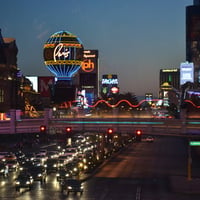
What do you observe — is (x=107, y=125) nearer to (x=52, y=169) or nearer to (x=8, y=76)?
(x=52, y=169)

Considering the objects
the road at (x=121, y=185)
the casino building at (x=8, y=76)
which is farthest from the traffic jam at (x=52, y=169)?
the casino building at (x=8, y=76)

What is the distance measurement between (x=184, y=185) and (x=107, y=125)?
9720 millimetres

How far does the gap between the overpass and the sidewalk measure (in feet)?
16.2

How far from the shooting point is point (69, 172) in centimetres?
6147

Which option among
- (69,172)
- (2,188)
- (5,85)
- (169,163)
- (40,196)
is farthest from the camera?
(5,85)

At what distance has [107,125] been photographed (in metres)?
63.2

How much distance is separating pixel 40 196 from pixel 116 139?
95.8 m

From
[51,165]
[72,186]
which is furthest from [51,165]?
[72,186]

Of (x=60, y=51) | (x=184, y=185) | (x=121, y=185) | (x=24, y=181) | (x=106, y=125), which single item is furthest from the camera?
(x=60, y=51)

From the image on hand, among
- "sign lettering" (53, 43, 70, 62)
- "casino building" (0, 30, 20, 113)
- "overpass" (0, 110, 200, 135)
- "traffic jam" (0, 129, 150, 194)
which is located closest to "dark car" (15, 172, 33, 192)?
"traffic jam" (0, 129, 150, 194)

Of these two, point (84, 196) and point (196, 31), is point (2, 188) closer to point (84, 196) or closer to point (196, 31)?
point (84, 196)

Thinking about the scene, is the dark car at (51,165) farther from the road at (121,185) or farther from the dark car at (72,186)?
the dark car at (72,186)

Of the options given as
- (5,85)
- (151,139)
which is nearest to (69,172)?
(5,85)

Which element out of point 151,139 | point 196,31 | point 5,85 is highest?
point 196,31
